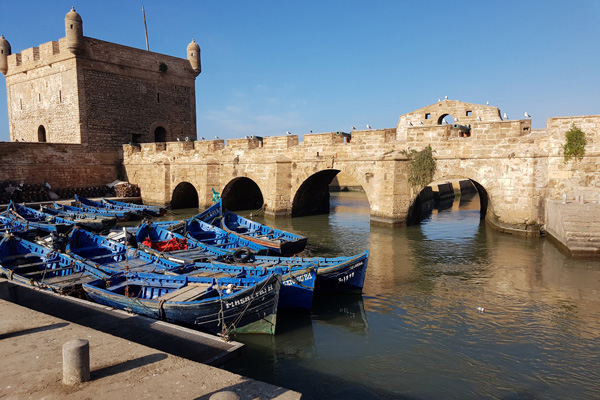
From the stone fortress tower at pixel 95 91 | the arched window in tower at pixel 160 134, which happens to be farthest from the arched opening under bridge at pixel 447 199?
the arched window in tower at pixel 160 134

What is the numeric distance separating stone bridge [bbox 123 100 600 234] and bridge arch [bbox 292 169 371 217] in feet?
0.22

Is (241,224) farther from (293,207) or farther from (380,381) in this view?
(380,381)

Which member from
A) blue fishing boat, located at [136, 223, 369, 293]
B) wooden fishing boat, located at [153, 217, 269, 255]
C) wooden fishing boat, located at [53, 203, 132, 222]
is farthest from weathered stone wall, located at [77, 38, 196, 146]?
blue fishing boat, located at [136, 223, 369, 293]

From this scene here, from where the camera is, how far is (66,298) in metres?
7.39

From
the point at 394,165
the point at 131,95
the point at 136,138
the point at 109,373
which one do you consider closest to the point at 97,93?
the point at 131,95

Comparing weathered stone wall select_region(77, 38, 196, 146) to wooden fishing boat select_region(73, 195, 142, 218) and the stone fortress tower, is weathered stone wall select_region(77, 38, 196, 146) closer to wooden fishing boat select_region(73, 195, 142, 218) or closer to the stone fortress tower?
the stone fortress tower

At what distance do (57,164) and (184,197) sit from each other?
26.6ft

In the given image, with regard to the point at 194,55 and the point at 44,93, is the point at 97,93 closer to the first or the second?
the point at 44,93

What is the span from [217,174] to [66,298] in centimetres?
1712

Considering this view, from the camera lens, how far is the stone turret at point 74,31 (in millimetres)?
25359

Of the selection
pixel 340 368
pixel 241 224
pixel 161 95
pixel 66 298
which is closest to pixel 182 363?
pixel 340 368

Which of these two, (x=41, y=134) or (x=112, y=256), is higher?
(x=41, y=134)

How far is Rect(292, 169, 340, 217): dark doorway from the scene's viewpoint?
22.0 metres

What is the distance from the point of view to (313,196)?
23.6 metres
